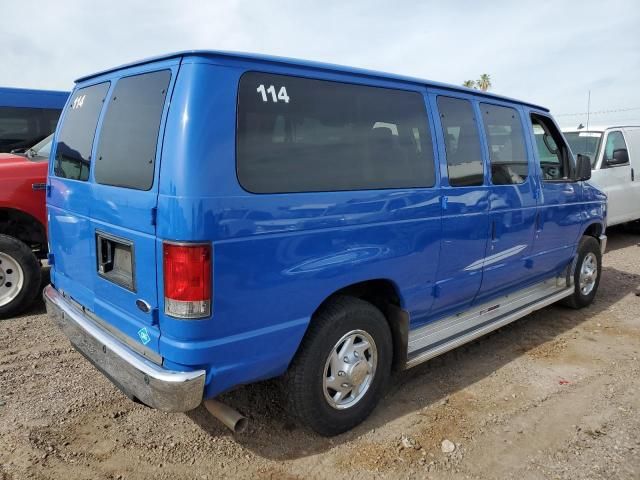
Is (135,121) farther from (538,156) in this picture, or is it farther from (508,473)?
(538,156)

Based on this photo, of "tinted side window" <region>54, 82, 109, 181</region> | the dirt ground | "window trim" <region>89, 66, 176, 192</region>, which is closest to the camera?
"window trim" <region>89, 66, 176, 192</region>

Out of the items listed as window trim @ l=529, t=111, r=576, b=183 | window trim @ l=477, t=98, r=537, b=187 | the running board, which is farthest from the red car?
window trim @ l=529, t=111, r=576, b=183

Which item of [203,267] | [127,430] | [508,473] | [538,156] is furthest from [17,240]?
[538,156]

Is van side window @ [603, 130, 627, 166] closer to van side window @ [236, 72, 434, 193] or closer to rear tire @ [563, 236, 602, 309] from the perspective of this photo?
rear tire @ [563, 236, 602, 309]

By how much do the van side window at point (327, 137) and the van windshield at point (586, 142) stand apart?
610cm

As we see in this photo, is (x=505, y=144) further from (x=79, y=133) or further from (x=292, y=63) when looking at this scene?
(x=79, y=133)

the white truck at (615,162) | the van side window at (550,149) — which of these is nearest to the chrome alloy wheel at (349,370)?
the van side window at (550,149)

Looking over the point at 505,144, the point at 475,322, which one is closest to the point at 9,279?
the point at 475,322

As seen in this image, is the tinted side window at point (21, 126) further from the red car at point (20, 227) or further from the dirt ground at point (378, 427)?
the dirt ground at point (378, 427)

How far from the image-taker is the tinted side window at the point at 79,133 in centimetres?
305

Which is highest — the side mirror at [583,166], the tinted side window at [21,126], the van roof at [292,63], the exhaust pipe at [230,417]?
the van roof at [292,63]

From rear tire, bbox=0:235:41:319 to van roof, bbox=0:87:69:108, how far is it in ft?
11.7

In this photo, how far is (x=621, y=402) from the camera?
350 cm

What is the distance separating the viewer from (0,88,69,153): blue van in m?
7.33
